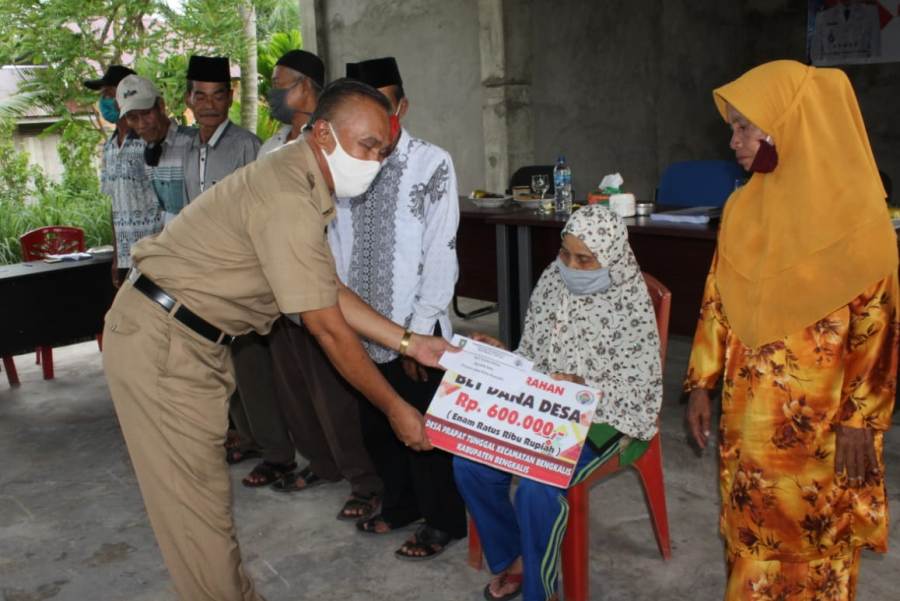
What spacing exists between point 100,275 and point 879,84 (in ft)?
25.1

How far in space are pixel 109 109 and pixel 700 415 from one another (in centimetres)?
439

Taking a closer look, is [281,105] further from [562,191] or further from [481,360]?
[562,191]

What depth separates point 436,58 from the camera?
834 cm

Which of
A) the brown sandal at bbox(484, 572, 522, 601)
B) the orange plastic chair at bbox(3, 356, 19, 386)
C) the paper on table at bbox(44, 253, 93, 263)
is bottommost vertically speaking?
the brown sandal at bbox(484, 572, 522, 601)

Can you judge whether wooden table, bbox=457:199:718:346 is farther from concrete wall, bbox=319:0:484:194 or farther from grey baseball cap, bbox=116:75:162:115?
concrete wall, bbox=319:0:484:194

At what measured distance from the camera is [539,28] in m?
7.89

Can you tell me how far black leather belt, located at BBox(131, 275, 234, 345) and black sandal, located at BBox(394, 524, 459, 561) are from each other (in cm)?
133

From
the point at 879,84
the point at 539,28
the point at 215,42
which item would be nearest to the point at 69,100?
the point at 215,42

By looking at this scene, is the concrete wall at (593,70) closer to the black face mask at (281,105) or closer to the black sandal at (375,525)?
the black face mask at (281,105)

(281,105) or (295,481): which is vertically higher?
(281,105)

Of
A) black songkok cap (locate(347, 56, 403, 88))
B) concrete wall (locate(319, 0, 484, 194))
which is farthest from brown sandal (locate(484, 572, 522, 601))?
concrete wall (locate(319, 0, 484, 194))

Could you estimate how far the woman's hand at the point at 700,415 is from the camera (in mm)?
2480

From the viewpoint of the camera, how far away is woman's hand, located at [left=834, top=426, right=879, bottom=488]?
6.97 feet

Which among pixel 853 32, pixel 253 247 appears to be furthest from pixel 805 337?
pixel 853 32
